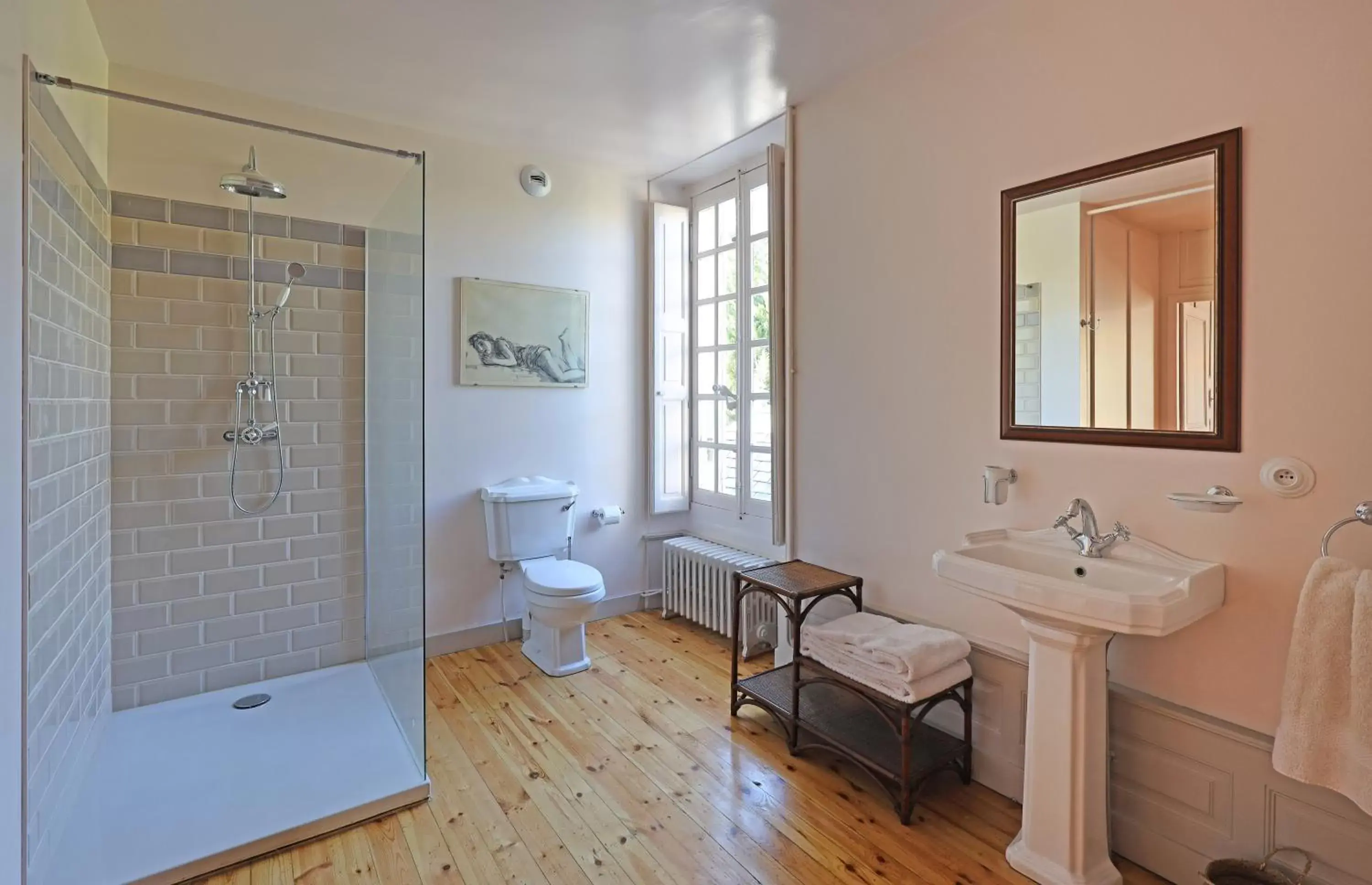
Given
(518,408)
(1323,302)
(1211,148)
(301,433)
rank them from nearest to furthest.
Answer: (1323,302), (1211,148), (301,433), (518,408)

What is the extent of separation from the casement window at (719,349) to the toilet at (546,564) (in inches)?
27.5

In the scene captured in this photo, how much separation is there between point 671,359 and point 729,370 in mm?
426

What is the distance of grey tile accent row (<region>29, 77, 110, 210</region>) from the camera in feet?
5.58

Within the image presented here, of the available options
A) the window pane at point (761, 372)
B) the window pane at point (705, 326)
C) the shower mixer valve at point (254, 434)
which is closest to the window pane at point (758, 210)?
the window pane at point (705, 326)

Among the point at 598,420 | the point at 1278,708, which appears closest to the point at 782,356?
the point at 598,420

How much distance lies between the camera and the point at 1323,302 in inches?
61.2

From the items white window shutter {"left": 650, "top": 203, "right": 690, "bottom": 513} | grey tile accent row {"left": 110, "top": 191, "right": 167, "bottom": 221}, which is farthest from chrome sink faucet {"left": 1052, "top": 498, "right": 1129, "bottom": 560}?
grey tile accent row {"left": 110, "top": 191, "right": 167, "bottom": 221}

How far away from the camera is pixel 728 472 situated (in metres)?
3.78

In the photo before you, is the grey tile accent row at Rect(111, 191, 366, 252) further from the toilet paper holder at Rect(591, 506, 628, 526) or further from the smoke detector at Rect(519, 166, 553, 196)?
the toilet paper holder at Rect(591, 506, 628, 526)

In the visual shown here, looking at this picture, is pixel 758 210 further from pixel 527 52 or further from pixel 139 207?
pixel 139 207

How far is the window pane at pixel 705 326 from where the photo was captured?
152 inches

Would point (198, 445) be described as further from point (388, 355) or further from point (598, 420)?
point (598, 420)

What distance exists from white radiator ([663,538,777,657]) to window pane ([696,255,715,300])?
4.68 feet

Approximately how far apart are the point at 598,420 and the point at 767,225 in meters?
1.41
